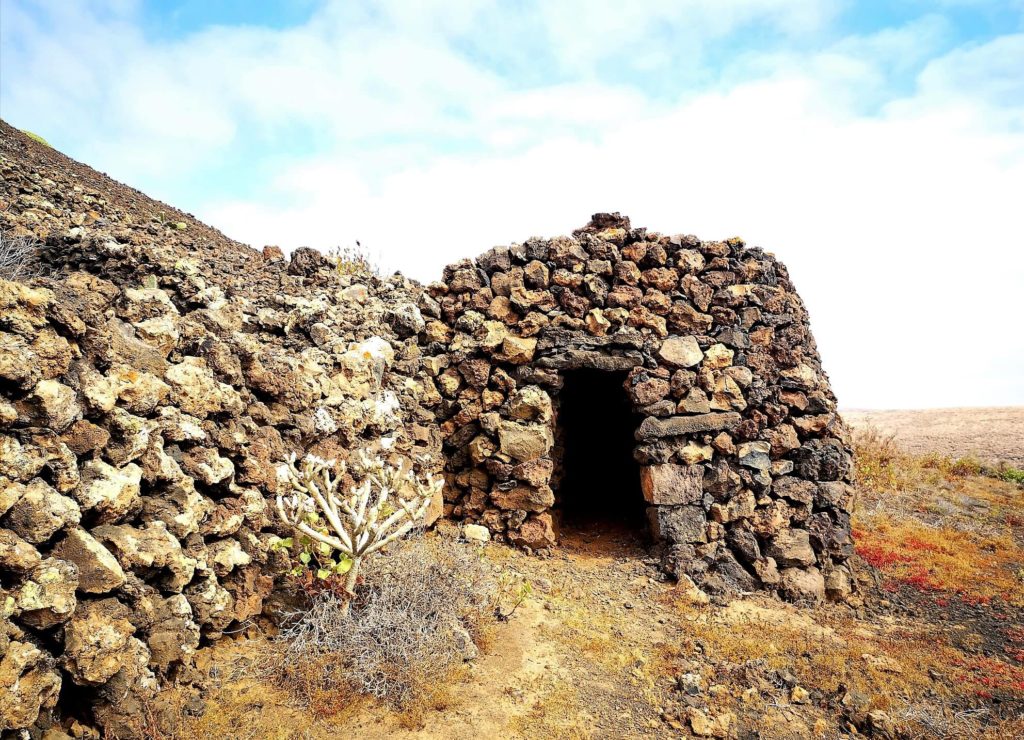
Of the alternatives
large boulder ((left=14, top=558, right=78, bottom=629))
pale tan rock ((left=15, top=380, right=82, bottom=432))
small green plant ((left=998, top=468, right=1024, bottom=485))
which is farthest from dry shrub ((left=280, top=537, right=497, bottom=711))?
small green plant ((left=998, top=468, right=1024, bottom=485))

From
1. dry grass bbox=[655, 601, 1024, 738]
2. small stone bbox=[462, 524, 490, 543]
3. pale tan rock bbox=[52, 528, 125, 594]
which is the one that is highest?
pale tan rock bbox=[52, 528, 125, 594]

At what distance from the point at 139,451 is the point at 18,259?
2.90 m

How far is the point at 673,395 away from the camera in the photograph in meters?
6.80

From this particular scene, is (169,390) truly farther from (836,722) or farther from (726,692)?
(836,722)

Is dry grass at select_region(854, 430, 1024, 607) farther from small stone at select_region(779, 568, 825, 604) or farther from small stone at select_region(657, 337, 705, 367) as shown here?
small stone at select_region(657, 337, 705, 367)

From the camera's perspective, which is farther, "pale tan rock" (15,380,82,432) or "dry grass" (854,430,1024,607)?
"dry grass" (854,430,1024,607)

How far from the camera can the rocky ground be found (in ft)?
11.7

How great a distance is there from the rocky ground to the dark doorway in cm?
129

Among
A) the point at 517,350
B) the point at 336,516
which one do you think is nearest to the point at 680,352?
the point at 517,350

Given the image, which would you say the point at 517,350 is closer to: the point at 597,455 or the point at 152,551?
the point at 597,455

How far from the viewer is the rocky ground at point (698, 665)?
357 cm

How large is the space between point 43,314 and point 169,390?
96 centimetres

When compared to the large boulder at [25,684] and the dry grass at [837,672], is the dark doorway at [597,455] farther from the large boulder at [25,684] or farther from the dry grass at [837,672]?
the large boulder at [25,684]

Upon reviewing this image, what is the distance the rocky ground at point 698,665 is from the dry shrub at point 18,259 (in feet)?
11.2
